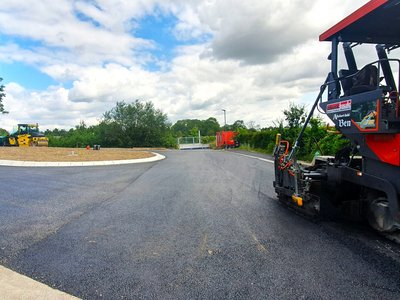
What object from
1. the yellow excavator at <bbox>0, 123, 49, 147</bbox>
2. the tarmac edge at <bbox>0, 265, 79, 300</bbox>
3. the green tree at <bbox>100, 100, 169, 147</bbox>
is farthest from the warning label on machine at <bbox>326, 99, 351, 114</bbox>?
the green tree at <bbox>100, 100, 169, 147</bbox>

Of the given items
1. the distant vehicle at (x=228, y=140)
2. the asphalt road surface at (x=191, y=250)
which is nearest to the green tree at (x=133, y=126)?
the distant vehicle at (x=228, y=140)

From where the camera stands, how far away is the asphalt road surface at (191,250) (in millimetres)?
2998

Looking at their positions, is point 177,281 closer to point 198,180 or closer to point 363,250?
point 363,250

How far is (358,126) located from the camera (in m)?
3.99

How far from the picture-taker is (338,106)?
4.40 m

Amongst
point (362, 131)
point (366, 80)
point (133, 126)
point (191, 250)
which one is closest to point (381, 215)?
point (362, 131)

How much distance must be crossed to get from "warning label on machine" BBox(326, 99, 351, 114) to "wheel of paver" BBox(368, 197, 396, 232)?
4.18 ft

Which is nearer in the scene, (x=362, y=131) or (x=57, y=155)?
(x=362, y=131)

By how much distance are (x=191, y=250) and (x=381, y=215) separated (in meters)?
2.53

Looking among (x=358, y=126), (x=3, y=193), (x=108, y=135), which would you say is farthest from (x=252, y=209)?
(x=108, y=135)

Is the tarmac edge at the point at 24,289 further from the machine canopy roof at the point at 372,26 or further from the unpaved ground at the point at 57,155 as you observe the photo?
the unpaved ground at the point at 57,155

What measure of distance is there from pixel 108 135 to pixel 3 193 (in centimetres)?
3490

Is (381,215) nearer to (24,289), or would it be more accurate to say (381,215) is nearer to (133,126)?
(24,289)

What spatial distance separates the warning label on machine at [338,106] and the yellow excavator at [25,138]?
32.8 metres
